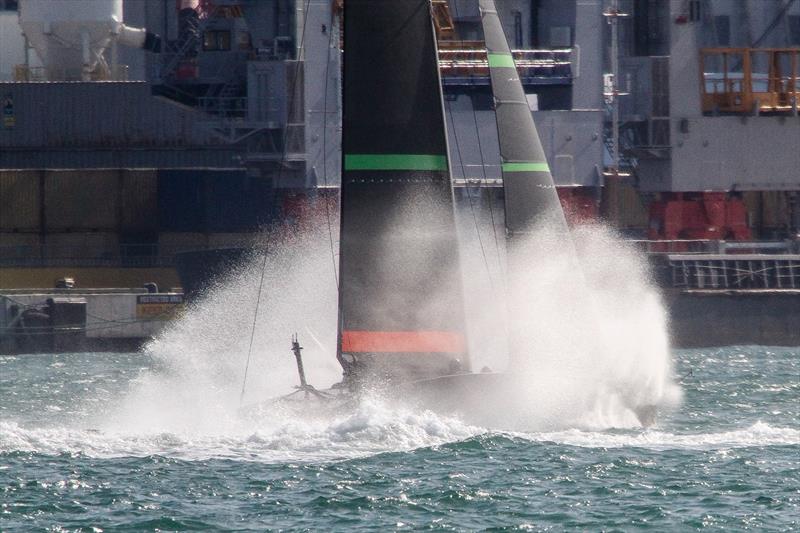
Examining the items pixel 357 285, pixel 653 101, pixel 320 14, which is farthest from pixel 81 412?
pixel 653 101

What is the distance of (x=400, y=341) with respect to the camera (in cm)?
1777

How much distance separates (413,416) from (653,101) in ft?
89.3

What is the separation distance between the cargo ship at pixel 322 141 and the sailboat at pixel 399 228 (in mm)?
18765

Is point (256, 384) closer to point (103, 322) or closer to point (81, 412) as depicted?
point (81, 412)

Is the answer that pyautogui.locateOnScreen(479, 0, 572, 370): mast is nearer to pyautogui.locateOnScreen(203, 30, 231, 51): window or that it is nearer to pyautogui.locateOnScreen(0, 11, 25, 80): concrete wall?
pyautogui.locateOnScreen(203, 30, 231, 51): window

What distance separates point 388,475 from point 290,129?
84.9 feet

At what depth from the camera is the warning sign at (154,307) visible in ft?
121

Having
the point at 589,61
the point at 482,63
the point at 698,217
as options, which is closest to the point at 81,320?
A: the point at 482,63

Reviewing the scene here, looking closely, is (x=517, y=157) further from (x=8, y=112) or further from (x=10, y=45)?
(x=10, y=45)

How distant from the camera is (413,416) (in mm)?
17266

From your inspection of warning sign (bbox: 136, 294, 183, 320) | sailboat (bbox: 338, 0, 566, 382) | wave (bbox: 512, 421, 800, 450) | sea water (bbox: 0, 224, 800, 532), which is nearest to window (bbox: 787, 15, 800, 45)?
warning sign (bbox: 136, 294, 183, 320)

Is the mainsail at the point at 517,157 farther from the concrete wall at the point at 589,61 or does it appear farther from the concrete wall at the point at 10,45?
the concrete wall at the point at 10,45

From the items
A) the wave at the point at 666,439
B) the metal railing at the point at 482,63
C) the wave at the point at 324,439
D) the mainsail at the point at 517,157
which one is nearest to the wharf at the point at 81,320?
the metal railing at the point at 482,63

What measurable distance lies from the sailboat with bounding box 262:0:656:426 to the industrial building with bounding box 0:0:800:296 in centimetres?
2038
